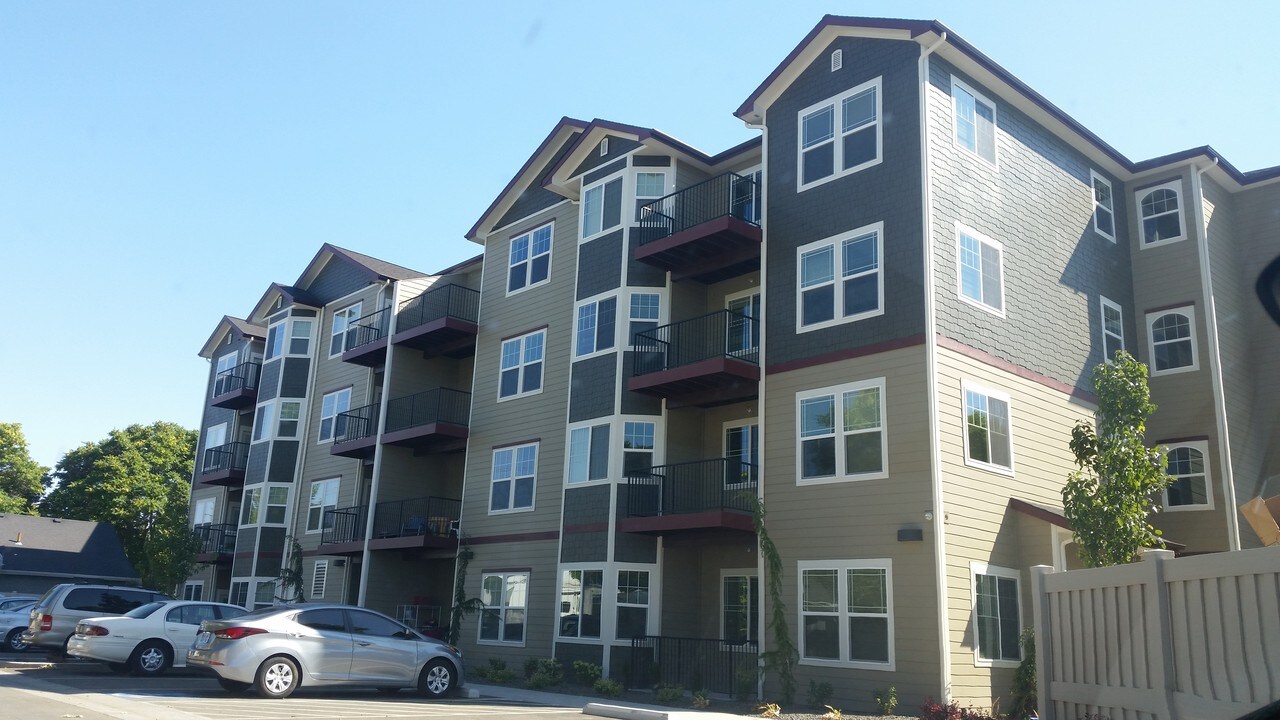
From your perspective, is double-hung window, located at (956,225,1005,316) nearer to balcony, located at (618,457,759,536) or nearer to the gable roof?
balcony, located at (618,457,759,536)

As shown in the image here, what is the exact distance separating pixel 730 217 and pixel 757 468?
199 inches

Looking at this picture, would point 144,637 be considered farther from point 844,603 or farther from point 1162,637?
point 1162,637

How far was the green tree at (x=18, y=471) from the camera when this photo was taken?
6272cm

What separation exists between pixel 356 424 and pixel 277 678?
1647 centimetres

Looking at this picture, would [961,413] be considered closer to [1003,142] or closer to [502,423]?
[1003,142]

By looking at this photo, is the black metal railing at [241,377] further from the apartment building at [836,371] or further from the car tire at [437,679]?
the car tire at [437,679]

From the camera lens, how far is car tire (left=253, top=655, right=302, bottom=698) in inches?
634

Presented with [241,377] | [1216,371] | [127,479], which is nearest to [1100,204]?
[1216,371]

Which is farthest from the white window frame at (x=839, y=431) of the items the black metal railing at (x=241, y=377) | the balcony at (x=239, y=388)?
the black metal railing at (x=241, y=377)

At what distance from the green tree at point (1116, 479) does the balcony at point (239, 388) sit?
1173 inches

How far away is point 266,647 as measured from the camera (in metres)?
16.1

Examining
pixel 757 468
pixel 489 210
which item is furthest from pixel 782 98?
pixel 489 210

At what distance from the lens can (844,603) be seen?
18062 millimetres

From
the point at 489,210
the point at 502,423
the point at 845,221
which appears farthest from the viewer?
the point at 489,210
